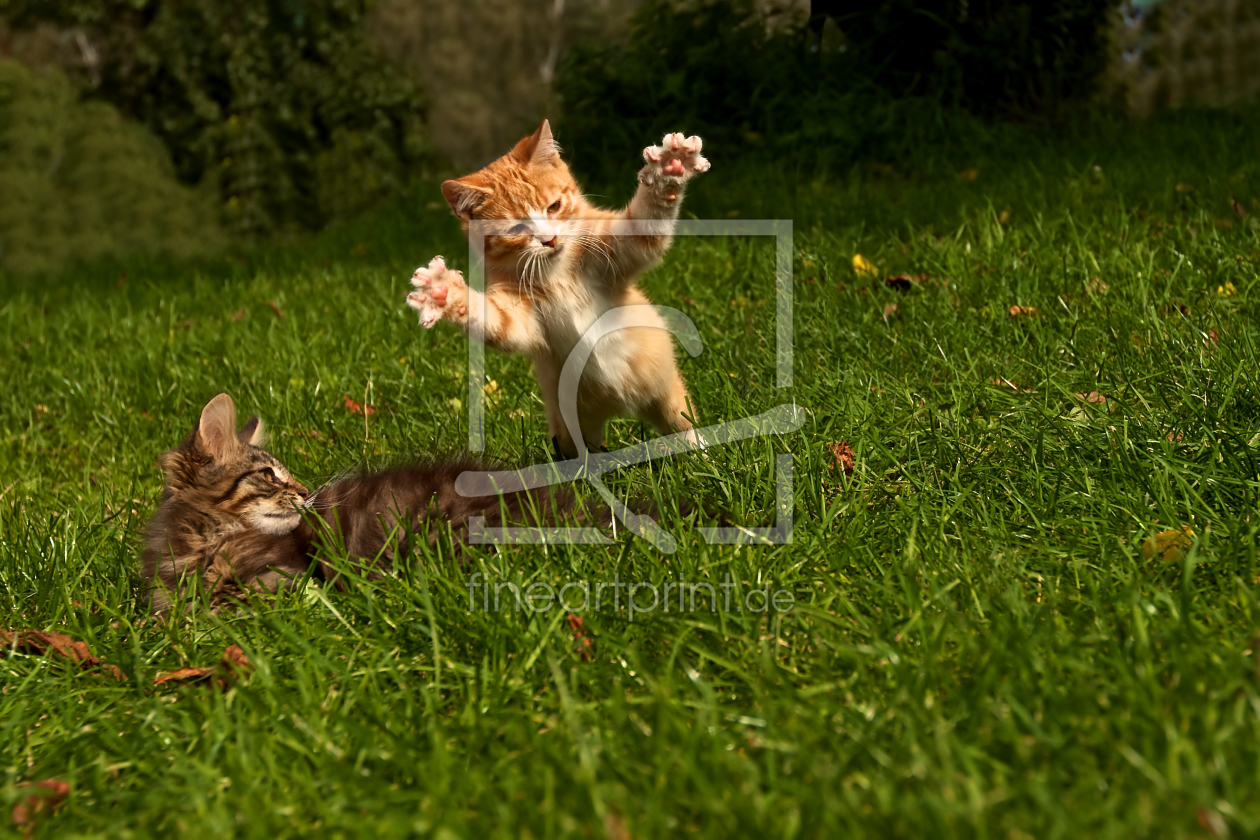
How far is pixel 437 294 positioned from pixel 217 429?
2.93 ft

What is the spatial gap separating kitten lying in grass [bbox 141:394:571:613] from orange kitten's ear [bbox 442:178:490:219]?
73 cm

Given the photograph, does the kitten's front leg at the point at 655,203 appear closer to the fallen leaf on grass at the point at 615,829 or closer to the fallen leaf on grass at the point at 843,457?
the fallen leaf on grass at the point at 843,457

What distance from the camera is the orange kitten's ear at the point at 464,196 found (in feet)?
9.33

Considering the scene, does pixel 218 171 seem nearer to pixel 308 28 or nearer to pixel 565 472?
pixel 308 28

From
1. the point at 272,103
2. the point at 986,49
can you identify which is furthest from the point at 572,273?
the point at 272,103

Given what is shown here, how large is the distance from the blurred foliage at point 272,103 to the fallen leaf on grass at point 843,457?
496 inches

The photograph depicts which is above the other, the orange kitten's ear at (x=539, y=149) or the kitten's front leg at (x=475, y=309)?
the orange kitten's ear at (x=539, y=149)

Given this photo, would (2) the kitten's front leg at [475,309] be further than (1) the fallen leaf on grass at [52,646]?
Yes

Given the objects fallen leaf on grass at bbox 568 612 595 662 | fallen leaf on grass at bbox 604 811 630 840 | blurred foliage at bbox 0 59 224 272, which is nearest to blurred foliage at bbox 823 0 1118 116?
fallen leaf on grass at bbox 568 612 595 662

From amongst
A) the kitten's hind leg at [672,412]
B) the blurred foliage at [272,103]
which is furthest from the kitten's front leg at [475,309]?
the blurred foliage at [272,103]

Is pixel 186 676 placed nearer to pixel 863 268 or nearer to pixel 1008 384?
pixel 1008 384

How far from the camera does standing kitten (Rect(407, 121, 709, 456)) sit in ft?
8.74

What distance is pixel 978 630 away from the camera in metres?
1.73

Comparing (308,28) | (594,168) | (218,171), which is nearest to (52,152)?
(218,171)
